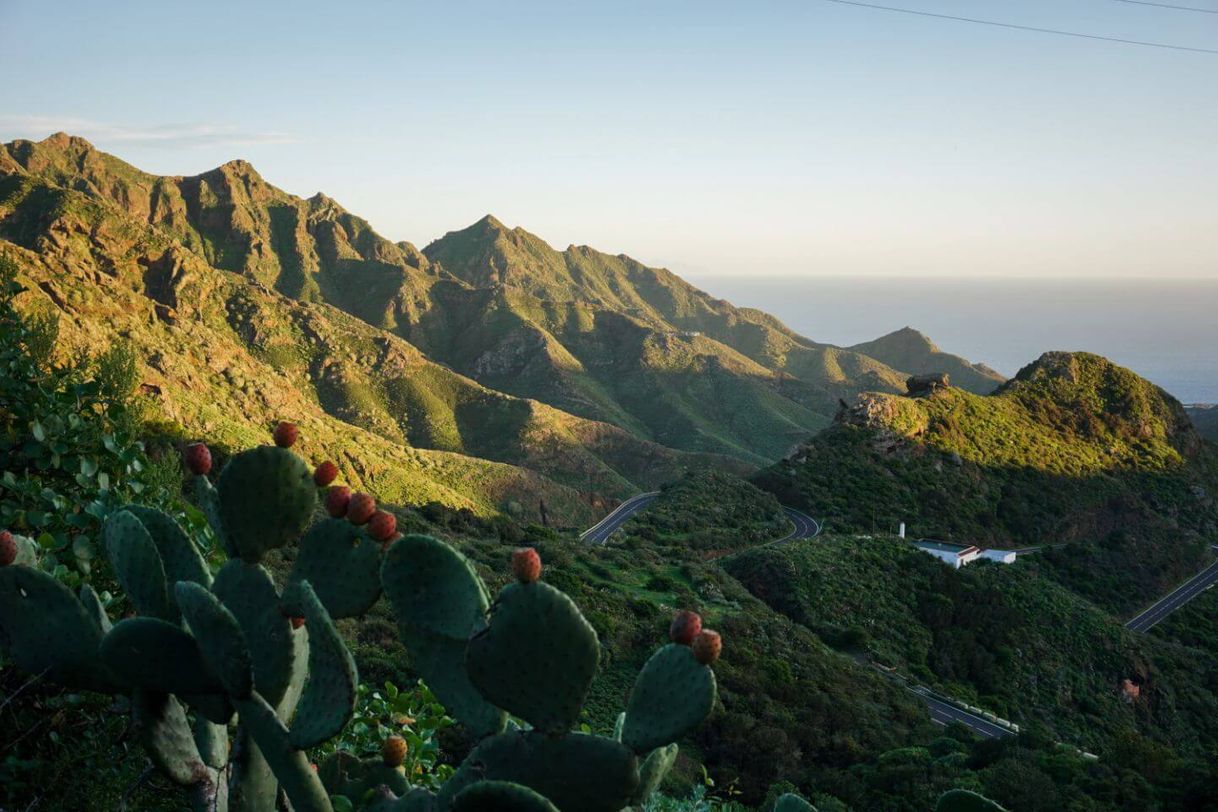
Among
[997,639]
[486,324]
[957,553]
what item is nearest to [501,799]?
[997,639]

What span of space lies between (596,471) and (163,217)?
8433 centimetres

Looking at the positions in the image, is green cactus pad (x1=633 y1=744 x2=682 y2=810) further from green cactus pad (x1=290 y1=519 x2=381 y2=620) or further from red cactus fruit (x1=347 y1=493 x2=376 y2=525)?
red cactus fruit (x1=347 y1=493 x2=376 y2=525)

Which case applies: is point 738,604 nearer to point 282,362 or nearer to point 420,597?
point 420,597

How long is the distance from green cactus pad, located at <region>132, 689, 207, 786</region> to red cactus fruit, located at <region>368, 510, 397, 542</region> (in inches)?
39.0

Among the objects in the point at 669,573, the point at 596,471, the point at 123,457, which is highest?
the point at 123,457

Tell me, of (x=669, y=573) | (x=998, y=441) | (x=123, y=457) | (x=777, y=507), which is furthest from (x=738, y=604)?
(x=998, y=441)

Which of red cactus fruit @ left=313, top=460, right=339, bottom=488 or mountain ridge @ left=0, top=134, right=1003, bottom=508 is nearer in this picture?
red cactus fruit @ left=313, top=460, right=339, bottom=488

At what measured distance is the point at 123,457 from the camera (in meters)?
4.88

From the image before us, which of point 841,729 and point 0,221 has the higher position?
point 0,221

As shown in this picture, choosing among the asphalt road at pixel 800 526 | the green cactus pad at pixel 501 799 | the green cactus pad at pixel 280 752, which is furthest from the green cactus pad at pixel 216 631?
the asphalt road at pixel 800 526

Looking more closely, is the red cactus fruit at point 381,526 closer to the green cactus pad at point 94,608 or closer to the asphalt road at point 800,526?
the green cactus pad at point 94,608

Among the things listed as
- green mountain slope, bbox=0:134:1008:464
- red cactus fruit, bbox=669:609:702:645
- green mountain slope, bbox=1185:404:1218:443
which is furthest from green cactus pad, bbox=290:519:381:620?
green mountain slope, bbox=1185:404:1218:443

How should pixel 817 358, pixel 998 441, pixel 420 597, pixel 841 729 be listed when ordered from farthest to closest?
pixel 817 358 → pixel 998 441 → pixel 841 729 → pixel 420 597

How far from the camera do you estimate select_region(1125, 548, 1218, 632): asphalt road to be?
39219mm
